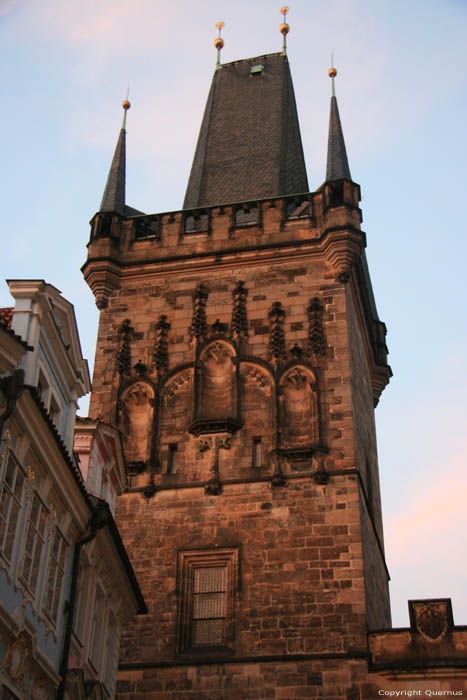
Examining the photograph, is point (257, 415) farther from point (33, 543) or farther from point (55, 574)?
point (33, 543)

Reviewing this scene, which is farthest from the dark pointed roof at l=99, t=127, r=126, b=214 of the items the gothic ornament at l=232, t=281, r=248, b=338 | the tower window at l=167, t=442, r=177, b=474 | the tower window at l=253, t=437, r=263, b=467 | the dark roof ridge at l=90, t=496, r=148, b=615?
the dark roof ridge at l=90, t=496, r=148, b=615

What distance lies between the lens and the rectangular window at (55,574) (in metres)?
10.8

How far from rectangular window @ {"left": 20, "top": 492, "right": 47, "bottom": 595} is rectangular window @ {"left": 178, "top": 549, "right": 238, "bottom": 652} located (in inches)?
277

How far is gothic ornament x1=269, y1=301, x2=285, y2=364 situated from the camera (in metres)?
19.8

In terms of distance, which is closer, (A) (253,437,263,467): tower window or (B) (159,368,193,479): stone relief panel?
(A) (253,437,263,467): tower window

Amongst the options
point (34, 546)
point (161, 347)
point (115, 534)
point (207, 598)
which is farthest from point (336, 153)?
point (34, 546)

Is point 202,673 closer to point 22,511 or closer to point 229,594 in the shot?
point 229,594

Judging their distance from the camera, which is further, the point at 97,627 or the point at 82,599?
the point at 97,627

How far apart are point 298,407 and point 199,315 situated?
2822 millimetres

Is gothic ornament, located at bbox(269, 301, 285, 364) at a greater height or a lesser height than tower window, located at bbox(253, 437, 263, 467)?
greater

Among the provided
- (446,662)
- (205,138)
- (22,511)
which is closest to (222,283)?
(205,138)

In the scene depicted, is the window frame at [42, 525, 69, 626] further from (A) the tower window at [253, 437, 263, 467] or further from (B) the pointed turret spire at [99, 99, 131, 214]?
(B) the pointed turret spire at [99, 99, 131, 214]

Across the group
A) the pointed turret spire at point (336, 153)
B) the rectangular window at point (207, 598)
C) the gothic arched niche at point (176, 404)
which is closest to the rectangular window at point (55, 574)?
the rectangular window at point (207, 598)

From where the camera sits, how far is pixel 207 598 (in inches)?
692
